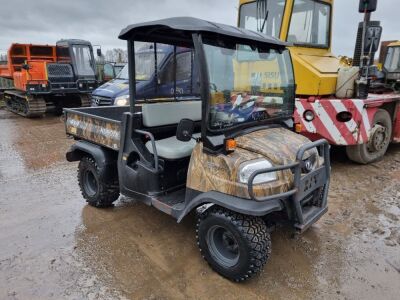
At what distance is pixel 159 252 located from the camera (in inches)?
122

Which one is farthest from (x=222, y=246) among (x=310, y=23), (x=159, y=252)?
(x=310, y=23)

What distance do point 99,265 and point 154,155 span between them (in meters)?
1.09

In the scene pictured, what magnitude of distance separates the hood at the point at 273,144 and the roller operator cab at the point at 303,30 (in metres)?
2.62

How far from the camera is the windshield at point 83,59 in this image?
11859 millimetres

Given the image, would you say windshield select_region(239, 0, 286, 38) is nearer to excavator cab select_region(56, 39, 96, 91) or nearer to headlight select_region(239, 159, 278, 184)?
headlight select_region(239, 159, 278, 184)

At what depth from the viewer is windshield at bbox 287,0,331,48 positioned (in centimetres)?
536

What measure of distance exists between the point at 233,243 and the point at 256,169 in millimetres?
693

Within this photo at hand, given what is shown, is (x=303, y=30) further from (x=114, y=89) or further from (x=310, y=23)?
(x=114, y=89)

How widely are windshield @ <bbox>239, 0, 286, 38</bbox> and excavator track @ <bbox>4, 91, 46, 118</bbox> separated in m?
7.96

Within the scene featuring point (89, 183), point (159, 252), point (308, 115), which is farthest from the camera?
point (308, 115)

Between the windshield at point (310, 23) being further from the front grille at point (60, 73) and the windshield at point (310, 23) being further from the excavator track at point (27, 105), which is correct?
the excavator track at point (27, 105)

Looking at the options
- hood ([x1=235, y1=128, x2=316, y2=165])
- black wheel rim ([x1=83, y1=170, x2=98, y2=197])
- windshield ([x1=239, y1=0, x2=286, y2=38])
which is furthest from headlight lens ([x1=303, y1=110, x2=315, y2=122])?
black wheel rim ([x1=83, y1=170, x2=98, y2=197])

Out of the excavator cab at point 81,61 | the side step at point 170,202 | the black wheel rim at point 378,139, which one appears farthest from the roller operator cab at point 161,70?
the excavator cab at point 81,61

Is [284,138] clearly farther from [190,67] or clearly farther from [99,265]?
[99,265]
